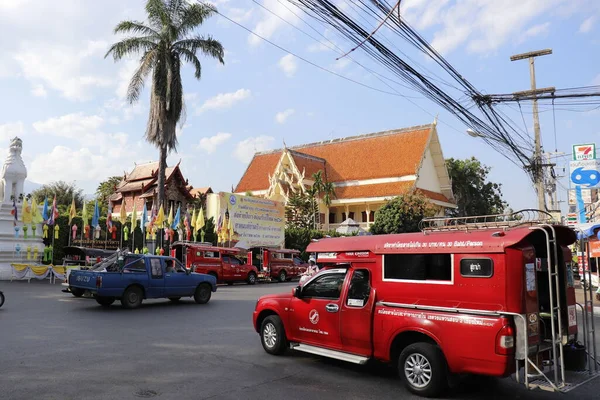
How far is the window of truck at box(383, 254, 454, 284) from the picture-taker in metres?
5.96

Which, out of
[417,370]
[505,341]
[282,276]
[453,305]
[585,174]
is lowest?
[282,276]

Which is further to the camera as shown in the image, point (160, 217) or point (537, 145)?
point (160, 217)

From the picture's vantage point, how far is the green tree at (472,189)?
59.6 meters

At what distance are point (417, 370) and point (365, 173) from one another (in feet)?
160

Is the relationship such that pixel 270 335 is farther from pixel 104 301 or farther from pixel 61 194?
pixel 61 194

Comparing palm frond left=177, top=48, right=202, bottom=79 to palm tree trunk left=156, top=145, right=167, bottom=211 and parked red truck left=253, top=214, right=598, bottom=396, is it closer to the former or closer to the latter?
palm tree trunk left=156, top=145, right=167, bottom=211

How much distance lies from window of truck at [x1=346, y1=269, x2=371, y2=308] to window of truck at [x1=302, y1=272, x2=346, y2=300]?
216 millimetres

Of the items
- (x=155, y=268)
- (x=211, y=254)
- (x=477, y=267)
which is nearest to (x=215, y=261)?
(x=211, y=254)

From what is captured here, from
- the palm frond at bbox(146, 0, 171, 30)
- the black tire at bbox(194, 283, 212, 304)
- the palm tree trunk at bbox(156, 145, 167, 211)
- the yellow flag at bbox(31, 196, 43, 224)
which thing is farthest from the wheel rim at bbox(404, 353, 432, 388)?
the palm frond at bbox(146, 0, 171, 30)

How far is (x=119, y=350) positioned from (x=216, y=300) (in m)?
8.87

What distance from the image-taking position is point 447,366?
5.72 m

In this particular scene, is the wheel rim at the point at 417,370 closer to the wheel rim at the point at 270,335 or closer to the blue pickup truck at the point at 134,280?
the wheel rim at the point at 270,335

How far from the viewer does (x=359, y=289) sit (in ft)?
22.4

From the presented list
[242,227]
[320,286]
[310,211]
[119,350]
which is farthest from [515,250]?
[310,211]
